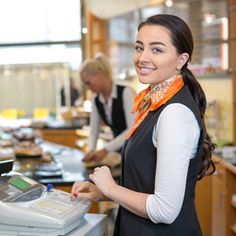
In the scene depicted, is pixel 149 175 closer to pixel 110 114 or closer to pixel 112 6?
pixel 110 114

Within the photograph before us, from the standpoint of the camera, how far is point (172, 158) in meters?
1.14

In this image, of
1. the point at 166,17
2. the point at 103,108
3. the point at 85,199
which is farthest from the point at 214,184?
the point at 166,17

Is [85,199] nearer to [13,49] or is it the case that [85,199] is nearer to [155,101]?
[155,101]

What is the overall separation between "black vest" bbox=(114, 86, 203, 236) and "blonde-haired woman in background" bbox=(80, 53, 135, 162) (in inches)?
60.4

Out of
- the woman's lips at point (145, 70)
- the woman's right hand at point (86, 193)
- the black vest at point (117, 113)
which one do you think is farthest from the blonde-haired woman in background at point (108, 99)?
the woman's lips at point (145, 70)

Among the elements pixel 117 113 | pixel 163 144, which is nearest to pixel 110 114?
pixel 117 113

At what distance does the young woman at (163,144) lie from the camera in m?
1.15

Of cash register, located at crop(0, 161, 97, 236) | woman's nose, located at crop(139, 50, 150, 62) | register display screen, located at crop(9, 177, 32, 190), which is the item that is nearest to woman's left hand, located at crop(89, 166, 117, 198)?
cash register, located at crop(0, 161, 97, 236)

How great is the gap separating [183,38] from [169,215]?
0.50 m

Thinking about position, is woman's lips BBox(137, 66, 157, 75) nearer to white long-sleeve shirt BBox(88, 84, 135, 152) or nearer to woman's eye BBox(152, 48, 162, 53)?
woman's eye BBox(152, 48, 162, 53)

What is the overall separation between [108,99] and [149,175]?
193cm

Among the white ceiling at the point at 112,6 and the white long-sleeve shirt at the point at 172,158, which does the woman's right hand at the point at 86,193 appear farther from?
the white ceiling at the point at 112,6

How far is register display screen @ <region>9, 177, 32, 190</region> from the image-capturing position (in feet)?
4.58

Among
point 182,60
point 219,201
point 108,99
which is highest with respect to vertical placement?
point 182,60
